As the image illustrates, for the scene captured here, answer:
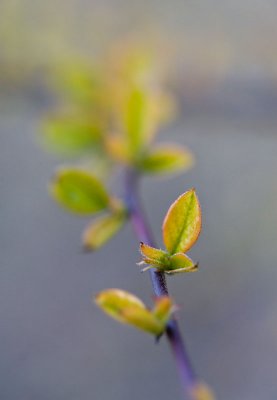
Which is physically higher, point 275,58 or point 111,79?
point 275,58

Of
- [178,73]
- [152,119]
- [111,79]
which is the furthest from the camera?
[178,73]

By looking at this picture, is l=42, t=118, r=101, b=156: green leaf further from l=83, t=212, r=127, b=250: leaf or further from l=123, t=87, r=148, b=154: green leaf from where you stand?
l=83, t=212, r=127, b=250: leaf

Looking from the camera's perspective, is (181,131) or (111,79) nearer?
(111,79)

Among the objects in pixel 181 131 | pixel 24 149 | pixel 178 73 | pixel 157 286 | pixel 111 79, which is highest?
pixel 24 149

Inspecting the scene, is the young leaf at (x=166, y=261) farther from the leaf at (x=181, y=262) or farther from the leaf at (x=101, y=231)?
the leaf at (x=101, y=231)

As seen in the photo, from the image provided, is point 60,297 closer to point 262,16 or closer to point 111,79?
point 262,16

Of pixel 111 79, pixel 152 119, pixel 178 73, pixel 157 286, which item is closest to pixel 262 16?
pixel 178 73

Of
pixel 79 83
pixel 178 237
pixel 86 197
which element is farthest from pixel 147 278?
pixel 178 237
